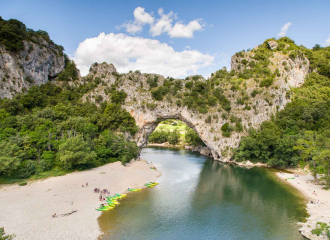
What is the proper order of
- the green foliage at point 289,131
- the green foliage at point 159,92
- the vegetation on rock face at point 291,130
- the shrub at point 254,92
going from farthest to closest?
the green foliage at point 159,92 < the shrub at point 254,92 < the green foliage at point 289,131 < the vegetation on rock face at point 291,130

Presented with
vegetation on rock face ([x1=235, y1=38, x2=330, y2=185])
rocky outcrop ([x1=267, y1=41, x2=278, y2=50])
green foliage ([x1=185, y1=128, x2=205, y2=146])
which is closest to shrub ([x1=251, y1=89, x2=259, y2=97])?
vegetation on rock face ([x1=235, y1=38, x2=330, y2=185])

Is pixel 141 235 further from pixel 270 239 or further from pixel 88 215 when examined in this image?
pixel 270 239

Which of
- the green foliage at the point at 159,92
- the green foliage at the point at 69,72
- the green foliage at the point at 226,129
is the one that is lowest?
the green foliage at the point at 226,129

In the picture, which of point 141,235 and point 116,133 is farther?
point 116,133

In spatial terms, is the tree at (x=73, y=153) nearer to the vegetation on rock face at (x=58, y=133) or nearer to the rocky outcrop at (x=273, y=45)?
the vegetation on rock face at (x=58, y=133)

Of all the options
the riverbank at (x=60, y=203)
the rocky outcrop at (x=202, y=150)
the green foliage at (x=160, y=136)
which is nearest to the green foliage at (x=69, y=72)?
the riverbank at (x=60, y=203)

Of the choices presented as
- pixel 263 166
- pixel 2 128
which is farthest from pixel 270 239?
pixel 2 128
